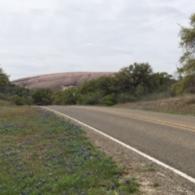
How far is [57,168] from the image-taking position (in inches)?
390

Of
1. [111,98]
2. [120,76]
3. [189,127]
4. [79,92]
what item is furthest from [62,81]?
[189,127]

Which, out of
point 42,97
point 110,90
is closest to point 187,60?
point 110,90

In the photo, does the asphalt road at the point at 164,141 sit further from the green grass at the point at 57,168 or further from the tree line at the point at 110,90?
the tree line at the point at 110,90

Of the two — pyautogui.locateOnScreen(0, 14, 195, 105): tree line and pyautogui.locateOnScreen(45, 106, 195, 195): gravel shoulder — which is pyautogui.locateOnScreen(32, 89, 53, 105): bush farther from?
pyautogui.locateOnScreen(45, 106, 195, 195): gravel shoulder

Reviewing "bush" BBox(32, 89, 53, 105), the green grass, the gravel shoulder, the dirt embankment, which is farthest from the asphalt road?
"bush" BBox(32, 89, 53, 105)

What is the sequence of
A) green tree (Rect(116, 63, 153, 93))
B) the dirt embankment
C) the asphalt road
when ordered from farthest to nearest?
green tree (Rect(116, 63, 153, 93))
the dirt embankment
the asphalt road

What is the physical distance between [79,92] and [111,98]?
18.6 metres

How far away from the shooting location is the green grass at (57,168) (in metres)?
8.09

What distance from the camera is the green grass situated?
8.09m

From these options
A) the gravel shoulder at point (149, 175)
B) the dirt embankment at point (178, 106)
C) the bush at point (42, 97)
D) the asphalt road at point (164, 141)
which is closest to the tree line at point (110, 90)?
the bush at point (42, 97)

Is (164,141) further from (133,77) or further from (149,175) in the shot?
(133,77)

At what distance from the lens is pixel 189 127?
A: 1836 centimetres

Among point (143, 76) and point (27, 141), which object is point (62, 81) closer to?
point (143, 76)

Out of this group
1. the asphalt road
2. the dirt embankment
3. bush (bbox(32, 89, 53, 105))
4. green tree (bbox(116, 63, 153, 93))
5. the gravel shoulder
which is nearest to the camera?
the gravel shoulder
